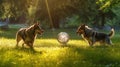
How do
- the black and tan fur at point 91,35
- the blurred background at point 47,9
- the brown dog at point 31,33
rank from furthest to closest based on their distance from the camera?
1. the blurred background at point 47,9
2. the black and tan fur at point 91,35
3. the brown dog at point 31,33

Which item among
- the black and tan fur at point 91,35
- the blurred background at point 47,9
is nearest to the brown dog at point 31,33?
the black and tan fur at point 91,35

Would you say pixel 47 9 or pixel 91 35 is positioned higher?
pixel 91 35

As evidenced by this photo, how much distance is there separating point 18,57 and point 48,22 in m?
49.7

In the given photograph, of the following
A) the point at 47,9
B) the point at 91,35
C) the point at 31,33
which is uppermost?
the point at 31,33

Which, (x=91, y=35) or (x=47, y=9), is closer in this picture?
(x=91, y=35)

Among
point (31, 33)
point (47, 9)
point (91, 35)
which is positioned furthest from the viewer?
point (47, 9)

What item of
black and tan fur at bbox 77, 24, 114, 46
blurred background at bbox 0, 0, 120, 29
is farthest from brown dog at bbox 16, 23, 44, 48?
blurred background at bbox 0, 0, 120, 29

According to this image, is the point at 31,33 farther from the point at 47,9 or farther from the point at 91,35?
the point at 47,9

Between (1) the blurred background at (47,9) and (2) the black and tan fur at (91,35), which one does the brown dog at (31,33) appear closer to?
(2) the black and tan fur at (91,35)

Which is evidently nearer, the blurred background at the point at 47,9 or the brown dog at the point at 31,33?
the brown dog at the point at 31,33

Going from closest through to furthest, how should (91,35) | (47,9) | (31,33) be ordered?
(31,33) < (91,35) < (47,9)

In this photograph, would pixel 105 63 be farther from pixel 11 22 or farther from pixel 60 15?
pixel 11 22

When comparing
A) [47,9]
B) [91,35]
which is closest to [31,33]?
[91,35]

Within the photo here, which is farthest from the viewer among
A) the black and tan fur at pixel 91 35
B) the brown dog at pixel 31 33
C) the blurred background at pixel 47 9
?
the blurred background at pixel 47 9
